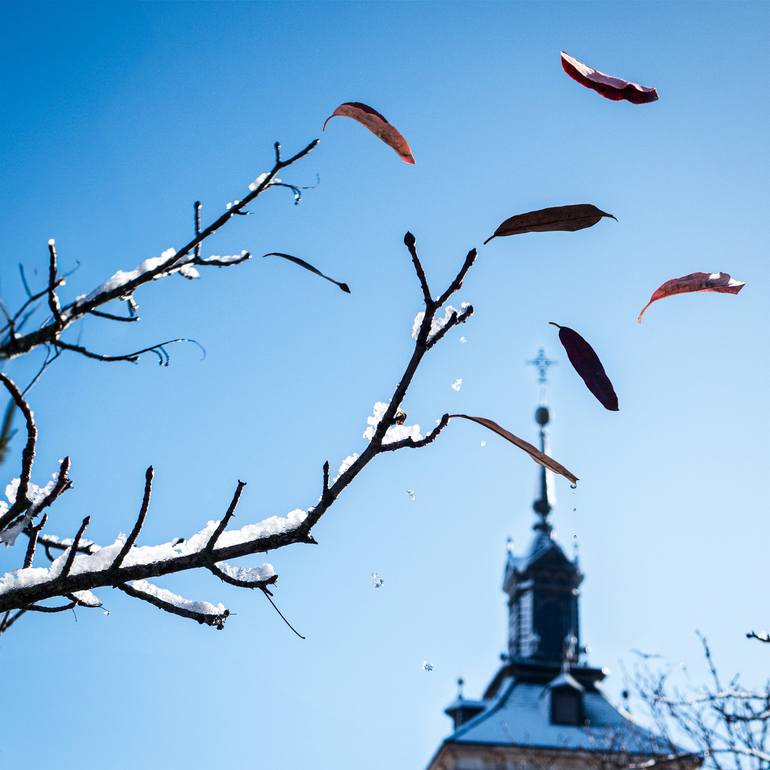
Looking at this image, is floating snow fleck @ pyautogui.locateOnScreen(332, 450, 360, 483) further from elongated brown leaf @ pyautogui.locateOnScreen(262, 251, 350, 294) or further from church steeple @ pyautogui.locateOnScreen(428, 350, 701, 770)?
church steeple @ pyautogui.locateOnScreen(428, 350, 701, 770)

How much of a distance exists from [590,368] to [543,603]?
36.6m

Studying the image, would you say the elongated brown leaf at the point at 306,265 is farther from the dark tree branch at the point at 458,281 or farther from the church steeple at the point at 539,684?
the church steeple at the point at 539,684

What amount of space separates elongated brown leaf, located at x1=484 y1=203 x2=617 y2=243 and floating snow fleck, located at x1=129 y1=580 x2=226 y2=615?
96 cm

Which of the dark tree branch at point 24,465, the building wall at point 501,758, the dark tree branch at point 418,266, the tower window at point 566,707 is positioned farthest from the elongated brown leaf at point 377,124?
the tower window at point 566,707

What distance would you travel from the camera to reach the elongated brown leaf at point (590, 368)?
1839 mm

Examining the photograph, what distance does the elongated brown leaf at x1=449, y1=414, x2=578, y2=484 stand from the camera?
1884 mm

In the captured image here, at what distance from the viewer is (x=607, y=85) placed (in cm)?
192

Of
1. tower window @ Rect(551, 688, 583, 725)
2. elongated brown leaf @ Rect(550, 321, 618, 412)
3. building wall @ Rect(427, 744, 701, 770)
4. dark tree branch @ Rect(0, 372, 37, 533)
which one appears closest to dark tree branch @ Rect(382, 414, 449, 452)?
elongated brown leaf @ Rect(550, 321, 618, 412)

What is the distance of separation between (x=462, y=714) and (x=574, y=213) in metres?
37.5

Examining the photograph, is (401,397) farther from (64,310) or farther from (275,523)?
(64,310)

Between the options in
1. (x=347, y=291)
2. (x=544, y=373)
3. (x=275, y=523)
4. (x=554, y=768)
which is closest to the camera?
(x=347, y=291)

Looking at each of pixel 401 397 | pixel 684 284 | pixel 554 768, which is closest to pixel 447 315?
pixel 401 397

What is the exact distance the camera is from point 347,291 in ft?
5.82

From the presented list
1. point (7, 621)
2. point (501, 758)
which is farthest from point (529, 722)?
point (7, 621)
